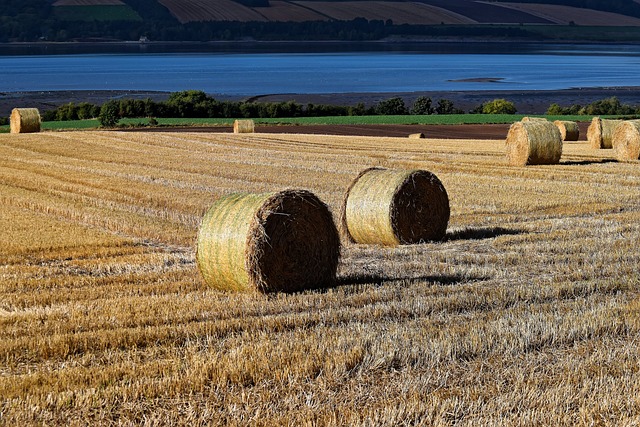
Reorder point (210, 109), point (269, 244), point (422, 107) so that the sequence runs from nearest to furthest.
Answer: point (269, 244) < point (210, 109) < point (422, 107)

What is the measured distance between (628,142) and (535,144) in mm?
3614

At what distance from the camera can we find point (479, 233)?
54.4ft

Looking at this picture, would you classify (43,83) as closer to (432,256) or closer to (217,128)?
(217,128)

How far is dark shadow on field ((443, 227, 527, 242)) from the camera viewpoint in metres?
16.3

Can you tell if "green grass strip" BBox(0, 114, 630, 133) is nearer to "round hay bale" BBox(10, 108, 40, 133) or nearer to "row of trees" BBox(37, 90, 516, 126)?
"row of trees" BBox(37, 90, 516, 126)

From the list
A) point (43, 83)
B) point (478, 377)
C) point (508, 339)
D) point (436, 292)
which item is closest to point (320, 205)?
point (436, 292)

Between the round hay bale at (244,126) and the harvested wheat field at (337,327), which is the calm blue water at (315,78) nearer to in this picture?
the round hay bale at (244,126)

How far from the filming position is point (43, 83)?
132 meters

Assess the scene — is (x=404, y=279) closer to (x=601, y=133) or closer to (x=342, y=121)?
(x=601, y=133)

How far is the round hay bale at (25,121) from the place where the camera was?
134 ft

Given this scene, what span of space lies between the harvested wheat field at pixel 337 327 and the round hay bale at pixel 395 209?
40cm

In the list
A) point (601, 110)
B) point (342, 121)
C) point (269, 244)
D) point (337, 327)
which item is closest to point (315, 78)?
point (601, 110)

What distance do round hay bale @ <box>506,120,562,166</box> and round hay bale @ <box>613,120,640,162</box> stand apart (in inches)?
104

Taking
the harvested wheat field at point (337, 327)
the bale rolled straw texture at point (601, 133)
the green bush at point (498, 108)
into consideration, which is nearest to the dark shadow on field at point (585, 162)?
the bale rolled straw texture at point (601, 133)
